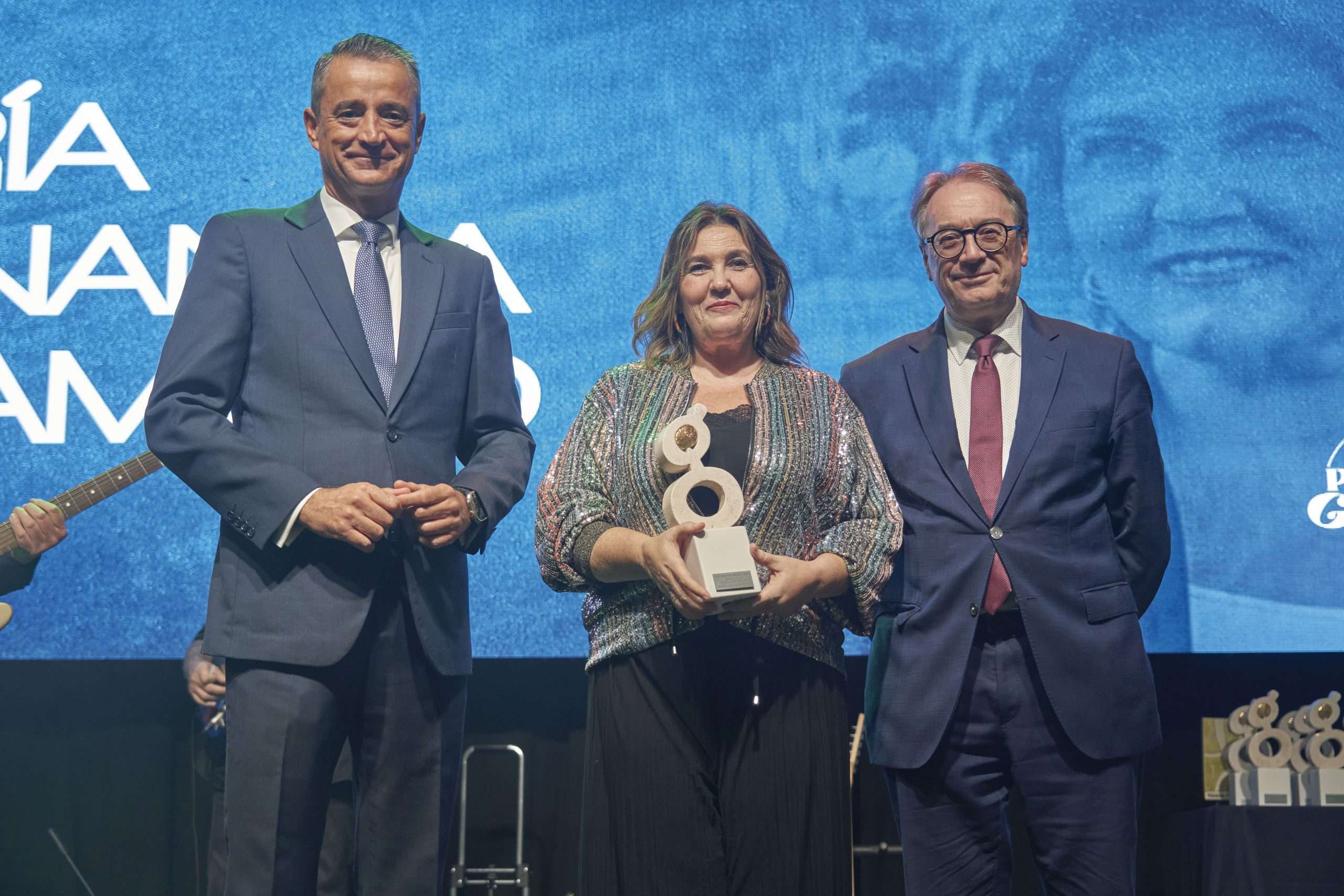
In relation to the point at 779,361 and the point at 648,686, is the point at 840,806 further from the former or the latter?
the point at 779,361

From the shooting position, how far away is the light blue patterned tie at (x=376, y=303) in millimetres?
2068

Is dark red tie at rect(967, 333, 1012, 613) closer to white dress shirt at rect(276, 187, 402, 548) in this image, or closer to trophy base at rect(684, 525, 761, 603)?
trophy base at rect(684, 525, 761, 603)

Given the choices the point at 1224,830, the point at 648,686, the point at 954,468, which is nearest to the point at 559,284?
the point at 954,468

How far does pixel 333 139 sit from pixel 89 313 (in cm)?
163

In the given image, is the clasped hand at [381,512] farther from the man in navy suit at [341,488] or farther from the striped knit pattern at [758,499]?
the striped knit pattern at [758,499]

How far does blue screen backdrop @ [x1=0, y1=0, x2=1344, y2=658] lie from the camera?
338 cm

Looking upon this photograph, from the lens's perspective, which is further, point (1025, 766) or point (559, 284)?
point (559, 284)

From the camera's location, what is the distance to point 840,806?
194 cm

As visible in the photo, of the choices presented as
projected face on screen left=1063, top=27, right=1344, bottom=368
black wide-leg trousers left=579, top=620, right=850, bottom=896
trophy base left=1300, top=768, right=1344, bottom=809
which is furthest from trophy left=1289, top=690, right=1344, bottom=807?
black wide-leg trousers left=579, top=620, right=850, bottom=896

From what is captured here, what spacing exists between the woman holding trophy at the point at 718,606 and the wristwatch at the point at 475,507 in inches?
4.8

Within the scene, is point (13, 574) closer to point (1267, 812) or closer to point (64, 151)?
point (64, 151)

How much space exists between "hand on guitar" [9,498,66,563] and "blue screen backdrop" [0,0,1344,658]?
55 mm

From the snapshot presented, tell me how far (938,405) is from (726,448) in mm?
518

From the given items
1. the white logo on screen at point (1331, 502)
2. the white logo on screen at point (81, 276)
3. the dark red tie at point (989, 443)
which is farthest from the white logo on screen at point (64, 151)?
the white logo on screen at point (1331, 502)
